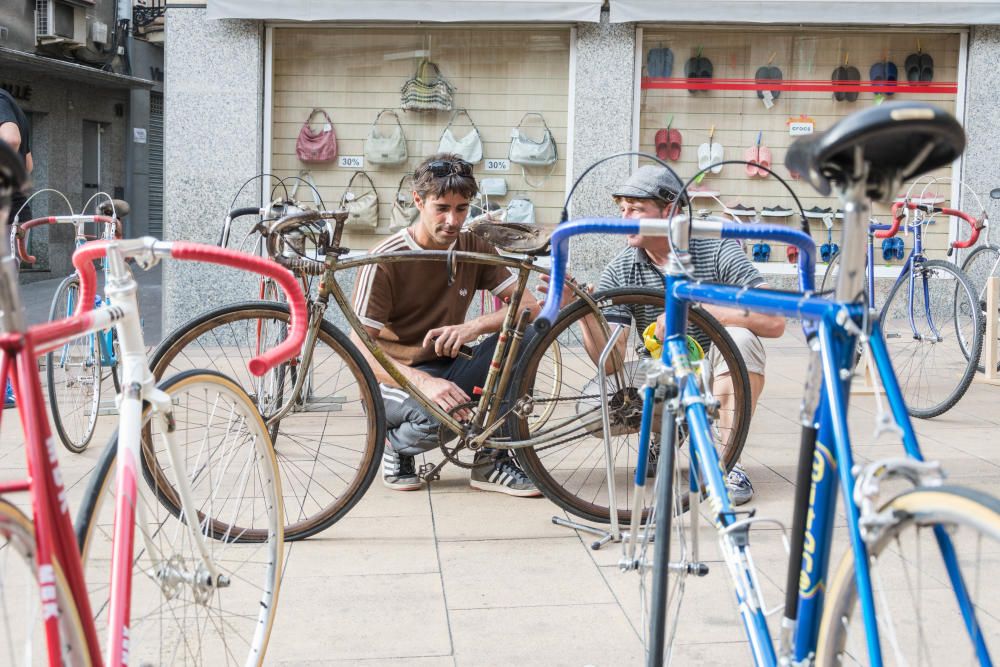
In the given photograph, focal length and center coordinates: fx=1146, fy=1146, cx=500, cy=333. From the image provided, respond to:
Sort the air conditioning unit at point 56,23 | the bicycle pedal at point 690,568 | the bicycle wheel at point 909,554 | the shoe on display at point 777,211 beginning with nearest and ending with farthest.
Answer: the bicycle wheel at point 909,554 < the bicycle pedal at point 690,568 < the shoe on display at point 777,211 < the air conditioning unit at point 56,23

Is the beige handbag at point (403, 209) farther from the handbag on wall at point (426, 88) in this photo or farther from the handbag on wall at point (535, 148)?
the handbag on wall at point (535, 148)

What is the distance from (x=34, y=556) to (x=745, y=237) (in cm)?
165

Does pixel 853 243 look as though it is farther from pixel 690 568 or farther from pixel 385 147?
pixel 385 147

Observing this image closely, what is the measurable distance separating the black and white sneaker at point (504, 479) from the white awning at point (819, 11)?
4.87 meters

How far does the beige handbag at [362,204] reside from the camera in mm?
9031

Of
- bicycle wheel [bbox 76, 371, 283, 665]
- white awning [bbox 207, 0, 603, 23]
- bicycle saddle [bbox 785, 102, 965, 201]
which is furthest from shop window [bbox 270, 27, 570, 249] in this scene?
bicycle saddle [bbox 785, 102, 965, 201]

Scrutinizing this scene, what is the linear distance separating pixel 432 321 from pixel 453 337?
0.36 meters

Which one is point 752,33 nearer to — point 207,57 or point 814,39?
point 814,39

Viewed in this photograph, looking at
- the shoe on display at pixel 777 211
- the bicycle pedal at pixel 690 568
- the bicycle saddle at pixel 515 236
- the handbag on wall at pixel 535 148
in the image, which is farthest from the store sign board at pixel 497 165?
the bicycle pedal at pixel 690 568

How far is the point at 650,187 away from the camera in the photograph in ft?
13.7

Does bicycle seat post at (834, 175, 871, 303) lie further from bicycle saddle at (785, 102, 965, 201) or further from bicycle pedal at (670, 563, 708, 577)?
bicycle pedal at (670, 563, 708, 577)

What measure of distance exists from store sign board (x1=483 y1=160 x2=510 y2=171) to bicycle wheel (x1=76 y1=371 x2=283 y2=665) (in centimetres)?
582

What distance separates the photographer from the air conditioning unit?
16703 mm

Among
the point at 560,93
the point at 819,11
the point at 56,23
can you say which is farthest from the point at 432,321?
the point at 56,23
